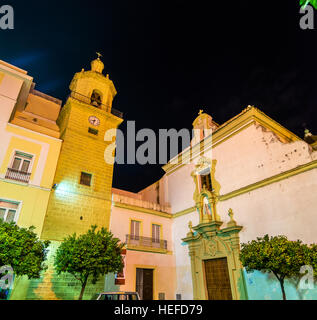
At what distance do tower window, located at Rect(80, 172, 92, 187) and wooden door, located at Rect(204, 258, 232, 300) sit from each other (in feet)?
29.9

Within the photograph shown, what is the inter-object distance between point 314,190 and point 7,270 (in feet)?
42.8

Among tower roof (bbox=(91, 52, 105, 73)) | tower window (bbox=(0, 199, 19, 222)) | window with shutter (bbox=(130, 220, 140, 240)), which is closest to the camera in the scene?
tower window (bbox=(0, 199, 19, 222))

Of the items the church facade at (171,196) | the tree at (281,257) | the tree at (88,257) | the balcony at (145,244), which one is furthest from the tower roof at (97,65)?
the tree at (281,257)

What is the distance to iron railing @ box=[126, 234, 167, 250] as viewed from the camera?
15.5 m

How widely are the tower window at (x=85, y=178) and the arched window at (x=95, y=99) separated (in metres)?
5.68

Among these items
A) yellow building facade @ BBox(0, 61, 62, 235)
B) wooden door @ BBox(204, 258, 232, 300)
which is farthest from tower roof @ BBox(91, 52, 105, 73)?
wooden door @ BBox(204, 258, 232, 300)

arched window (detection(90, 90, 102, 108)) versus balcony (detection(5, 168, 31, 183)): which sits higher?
arched window (detection(90, 90, 102, 108))

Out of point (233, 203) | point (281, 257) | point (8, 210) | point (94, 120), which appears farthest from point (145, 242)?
point (94, 120)

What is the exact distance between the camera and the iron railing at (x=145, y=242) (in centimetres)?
1554

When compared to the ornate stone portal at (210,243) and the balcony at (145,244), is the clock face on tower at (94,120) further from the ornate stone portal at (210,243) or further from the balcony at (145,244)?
the ornate stone portal at (210,243)

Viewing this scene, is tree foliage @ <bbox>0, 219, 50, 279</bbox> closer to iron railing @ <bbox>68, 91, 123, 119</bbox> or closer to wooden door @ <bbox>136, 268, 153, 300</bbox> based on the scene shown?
wooden door @ <bbox>136, 268, 153, 300</bbox>

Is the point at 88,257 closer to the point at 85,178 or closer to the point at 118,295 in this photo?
the point at 118,295

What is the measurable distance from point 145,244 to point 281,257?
9042 millimetres
